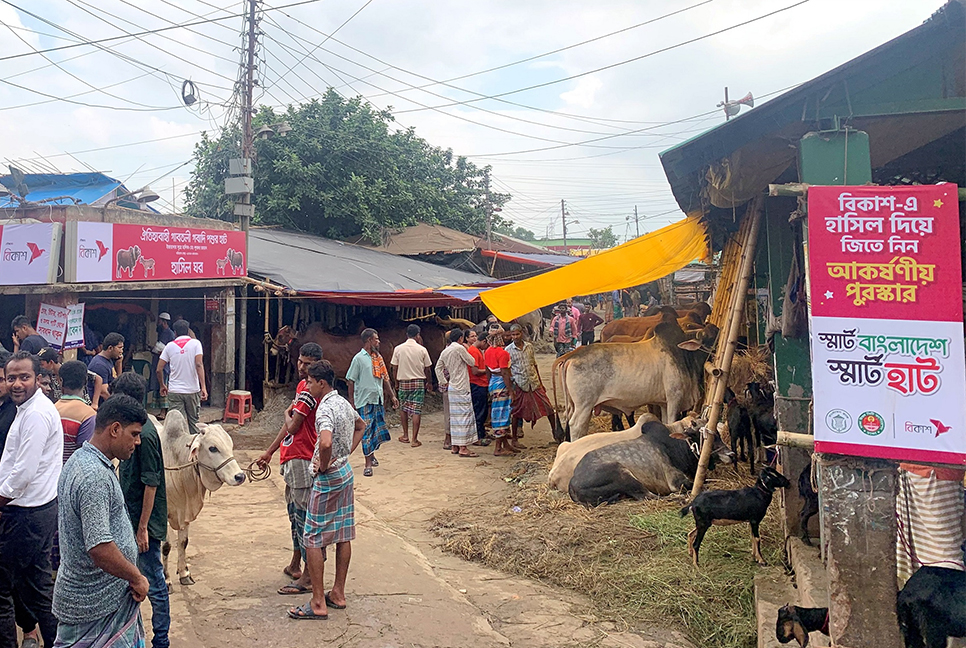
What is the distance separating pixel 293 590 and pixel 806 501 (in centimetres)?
366

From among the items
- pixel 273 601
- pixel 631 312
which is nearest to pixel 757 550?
pixel 273 601

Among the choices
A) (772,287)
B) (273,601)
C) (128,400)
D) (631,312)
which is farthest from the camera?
(631,312)

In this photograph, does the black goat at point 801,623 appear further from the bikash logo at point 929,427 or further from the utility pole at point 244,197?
the utility pole at point 244,197

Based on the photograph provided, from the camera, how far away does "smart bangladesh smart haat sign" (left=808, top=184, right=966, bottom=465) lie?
3.00m

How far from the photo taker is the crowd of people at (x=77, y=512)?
2.81 metres

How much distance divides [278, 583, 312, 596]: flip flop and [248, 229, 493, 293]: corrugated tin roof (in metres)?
7.07

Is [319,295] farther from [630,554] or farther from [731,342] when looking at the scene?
[630,554]

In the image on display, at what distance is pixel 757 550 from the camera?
5066 millimetres

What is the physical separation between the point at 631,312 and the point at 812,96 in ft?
63.1

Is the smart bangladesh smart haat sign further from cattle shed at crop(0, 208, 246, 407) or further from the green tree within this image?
the green tree

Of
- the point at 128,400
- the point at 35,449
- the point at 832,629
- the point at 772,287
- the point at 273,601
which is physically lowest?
the point at 273,601

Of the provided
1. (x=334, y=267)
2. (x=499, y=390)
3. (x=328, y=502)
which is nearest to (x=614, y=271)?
(x=499, y=390)

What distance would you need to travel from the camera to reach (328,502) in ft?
14.8

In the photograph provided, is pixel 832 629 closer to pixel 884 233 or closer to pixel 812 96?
pixel 884 233
